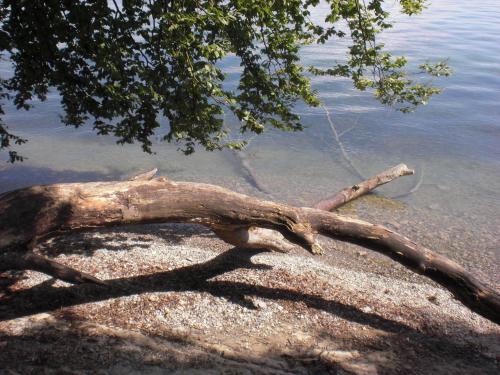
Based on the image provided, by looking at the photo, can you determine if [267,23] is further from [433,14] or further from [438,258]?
[433,14]

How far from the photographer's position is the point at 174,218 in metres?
5.26

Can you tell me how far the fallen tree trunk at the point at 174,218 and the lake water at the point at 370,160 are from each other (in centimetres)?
396

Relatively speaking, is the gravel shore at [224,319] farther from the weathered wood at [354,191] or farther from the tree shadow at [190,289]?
the weathered wood at [354,191]

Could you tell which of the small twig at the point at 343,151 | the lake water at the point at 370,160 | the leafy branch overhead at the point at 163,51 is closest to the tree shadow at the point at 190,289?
the leafy branch overhead at the point at 163,51

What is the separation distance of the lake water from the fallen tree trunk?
3.96 m

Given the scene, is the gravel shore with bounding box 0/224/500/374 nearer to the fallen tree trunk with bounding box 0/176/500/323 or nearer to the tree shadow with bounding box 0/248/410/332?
the tree shadow with bounding box 0/248/410/332

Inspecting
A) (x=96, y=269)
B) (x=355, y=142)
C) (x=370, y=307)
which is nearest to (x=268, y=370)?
(x=370, y=307)

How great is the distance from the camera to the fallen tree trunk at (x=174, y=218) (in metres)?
4.45

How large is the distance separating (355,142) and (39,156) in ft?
36.5

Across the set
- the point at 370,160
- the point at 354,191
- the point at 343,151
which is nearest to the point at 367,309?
the point at 354,191

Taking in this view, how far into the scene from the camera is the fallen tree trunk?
445 centimetres

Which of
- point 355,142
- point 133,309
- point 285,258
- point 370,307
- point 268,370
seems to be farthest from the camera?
point 355,142

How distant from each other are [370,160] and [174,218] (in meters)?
11.3

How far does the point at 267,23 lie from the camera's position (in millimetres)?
5758
